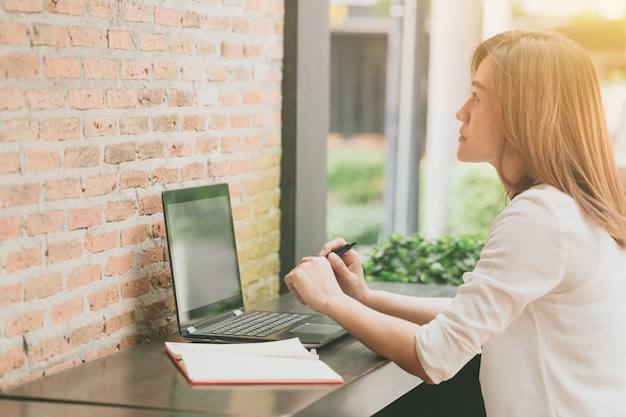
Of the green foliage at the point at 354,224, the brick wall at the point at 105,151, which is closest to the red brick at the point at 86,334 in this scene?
the brick wall at the point at 105,151

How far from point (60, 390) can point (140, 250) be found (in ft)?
2.00

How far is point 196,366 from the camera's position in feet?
7.84

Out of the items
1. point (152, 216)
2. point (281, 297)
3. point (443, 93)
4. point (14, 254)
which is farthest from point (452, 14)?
point (14, 254)

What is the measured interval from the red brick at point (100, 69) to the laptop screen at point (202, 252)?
0.35m

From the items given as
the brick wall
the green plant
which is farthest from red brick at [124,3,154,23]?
the green plant

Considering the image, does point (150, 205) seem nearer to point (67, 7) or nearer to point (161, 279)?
point (161, 279)

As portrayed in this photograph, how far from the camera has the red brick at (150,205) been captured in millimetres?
2812

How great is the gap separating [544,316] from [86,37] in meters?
1.32

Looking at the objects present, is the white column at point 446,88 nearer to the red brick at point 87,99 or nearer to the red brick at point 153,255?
the red brick at point 153,255

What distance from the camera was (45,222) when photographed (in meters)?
2.43

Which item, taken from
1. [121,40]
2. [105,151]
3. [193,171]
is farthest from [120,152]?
[193,171]

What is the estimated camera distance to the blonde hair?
2.34 m

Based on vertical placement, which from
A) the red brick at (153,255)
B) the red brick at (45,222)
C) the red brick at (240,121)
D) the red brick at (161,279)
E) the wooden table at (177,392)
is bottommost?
the wooden table at (177,392)

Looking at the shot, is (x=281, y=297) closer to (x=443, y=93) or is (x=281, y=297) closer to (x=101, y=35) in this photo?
(x=101, y=35)
